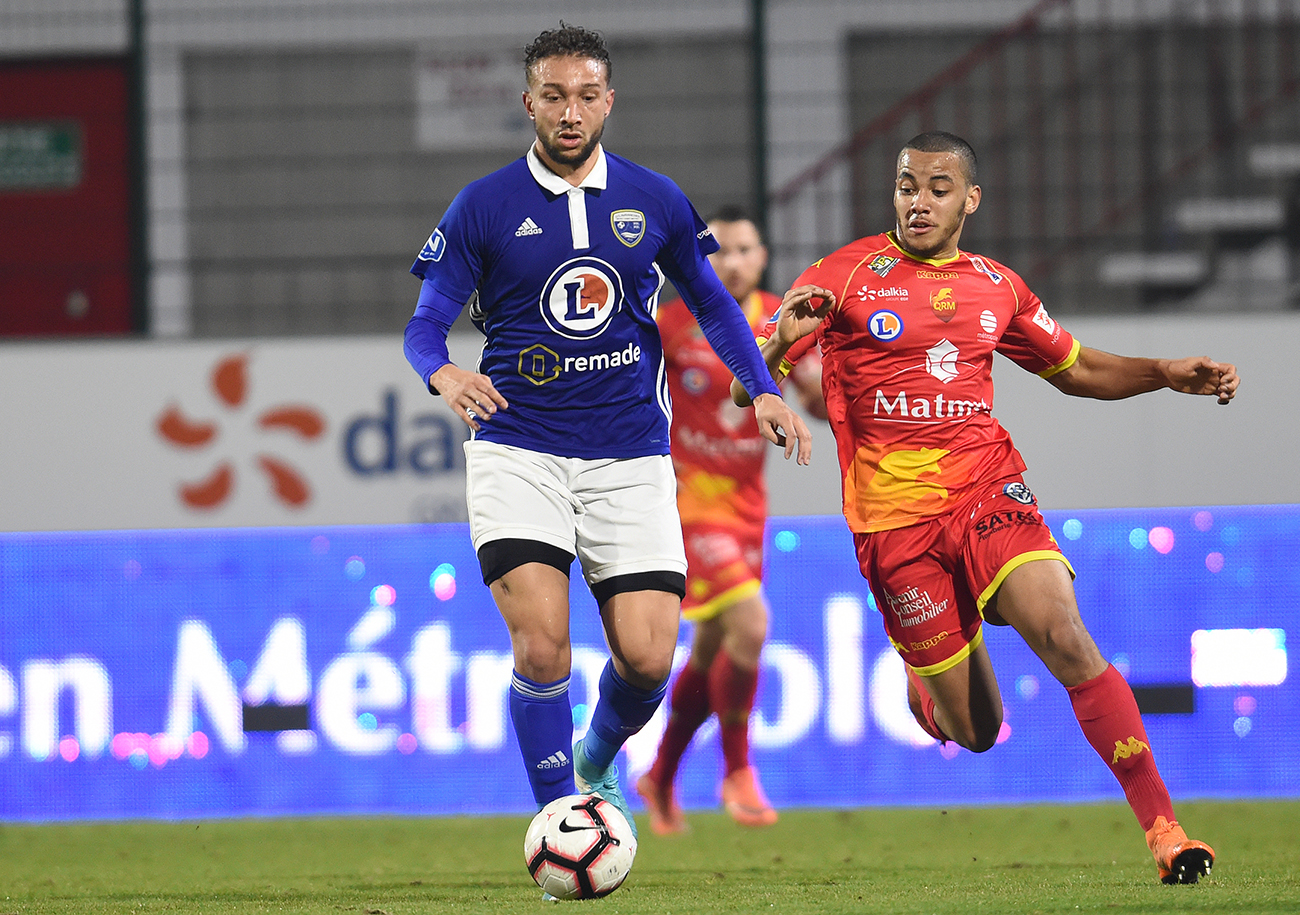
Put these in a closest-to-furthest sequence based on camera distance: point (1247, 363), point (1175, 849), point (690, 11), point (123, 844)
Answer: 1. point (1175, 849)
2. point (123, 844)
3. point (1247, 363)
4. point (690, 11)

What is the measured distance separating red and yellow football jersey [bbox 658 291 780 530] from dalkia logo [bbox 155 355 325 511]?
2.01 m

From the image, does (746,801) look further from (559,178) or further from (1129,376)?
(559,178)

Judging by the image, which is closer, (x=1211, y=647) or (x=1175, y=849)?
(x=1175, y=849)

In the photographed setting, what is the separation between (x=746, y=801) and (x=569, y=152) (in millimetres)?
2832

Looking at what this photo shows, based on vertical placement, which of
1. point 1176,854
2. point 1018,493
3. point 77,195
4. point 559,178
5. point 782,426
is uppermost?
point 77,195

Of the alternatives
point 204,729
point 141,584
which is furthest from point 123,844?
point 141,584

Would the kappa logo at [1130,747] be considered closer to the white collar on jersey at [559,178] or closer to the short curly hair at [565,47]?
the white collar on jersey at [559,178]

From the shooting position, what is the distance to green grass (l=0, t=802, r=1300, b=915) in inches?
160

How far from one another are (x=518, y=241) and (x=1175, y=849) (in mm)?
2078

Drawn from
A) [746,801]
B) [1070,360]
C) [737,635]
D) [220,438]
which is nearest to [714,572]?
[737,635]

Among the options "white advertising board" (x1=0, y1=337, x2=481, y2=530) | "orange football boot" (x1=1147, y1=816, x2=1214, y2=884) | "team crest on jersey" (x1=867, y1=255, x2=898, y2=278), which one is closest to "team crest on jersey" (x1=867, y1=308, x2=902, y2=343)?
"team crest on jersey" (x1=867, y1=255, x2=898, y2=278)

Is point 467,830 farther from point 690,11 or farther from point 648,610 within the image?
point 690,11

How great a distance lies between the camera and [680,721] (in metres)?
5.96

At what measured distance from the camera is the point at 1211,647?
643 centimetres
